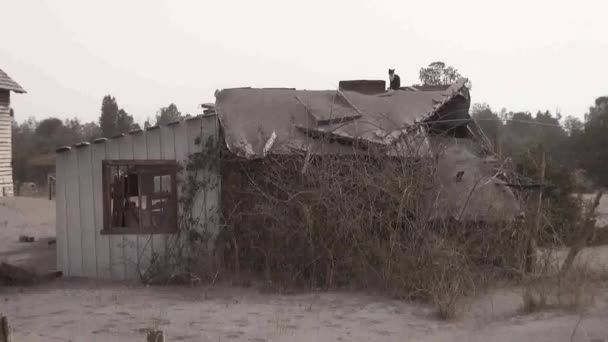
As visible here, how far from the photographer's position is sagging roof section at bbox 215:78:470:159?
10.3 m

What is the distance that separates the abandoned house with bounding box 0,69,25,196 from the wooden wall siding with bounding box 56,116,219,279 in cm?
1636

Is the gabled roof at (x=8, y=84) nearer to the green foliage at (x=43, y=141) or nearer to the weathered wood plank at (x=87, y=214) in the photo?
the weathered wood plank at (x=87, y=214)

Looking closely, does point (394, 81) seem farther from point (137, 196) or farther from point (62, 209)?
point (62, 209)

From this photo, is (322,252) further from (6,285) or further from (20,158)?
(20,158)

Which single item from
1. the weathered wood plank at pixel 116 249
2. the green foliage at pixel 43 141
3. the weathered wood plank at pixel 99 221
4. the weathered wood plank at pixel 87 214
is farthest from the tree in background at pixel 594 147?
the green foliage at pixel 43 141

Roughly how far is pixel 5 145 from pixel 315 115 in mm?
18768

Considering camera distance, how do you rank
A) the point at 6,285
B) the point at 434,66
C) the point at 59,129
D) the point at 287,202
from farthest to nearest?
the point at 59,129 < the point at 434,66 < the point at 6,285 < the point at 287,202

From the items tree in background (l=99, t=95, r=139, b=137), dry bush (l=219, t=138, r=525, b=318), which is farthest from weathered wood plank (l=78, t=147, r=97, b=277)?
tree in background (l=99, t=95, r=139, b=137)

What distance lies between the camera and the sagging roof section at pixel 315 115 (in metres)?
10.3

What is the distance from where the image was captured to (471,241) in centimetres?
900

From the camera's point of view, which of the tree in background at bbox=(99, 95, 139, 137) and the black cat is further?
the tree in background at bbox=(99, 95, 139, 137)

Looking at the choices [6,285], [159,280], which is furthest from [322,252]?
[6,285]

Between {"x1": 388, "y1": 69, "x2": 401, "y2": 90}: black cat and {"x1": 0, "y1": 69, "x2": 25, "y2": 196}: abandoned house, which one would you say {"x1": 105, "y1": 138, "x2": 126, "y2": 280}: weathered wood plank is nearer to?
{"x1": 388, "y1": 69, "x2": 401, "y2": 90}: black cat

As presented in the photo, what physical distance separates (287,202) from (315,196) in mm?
461
